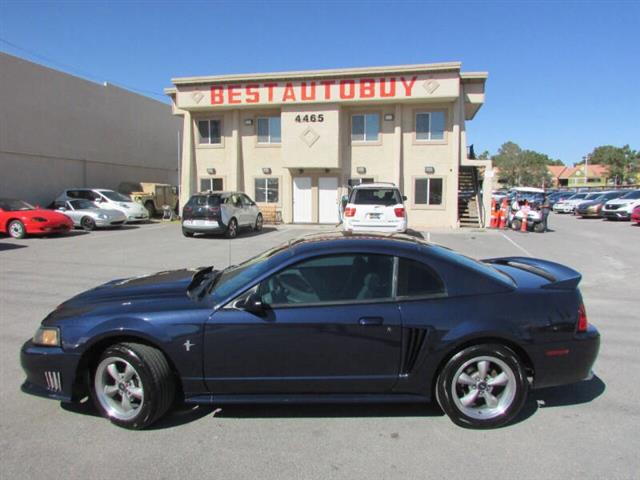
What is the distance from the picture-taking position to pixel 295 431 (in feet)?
11.4

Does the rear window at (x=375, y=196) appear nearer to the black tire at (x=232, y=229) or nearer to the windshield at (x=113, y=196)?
the black tire at (x=232, y=229)

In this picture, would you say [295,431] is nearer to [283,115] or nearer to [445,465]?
[445,465]

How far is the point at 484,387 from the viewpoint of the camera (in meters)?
3.54

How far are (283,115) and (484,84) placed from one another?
9268 mm

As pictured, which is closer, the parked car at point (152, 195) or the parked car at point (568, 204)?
Result: the parked car at point (152, 195)

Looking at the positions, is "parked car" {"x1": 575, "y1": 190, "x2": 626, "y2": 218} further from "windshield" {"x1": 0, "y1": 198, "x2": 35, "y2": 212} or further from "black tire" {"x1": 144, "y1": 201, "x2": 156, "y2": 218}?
"windshield" {"x1": 0, "y1": 198, "x2": 35, "y2": 212}

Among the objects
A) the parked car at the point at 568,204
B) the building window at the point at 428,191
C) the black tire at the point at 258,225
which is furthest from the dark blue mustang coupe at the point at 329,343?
the parked car at the point at 568,204

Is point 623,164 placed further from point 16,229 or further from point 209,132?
point 16,229

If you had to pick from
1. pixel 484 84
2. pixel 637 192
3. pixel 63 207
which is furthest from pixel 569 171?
pixel 63 207

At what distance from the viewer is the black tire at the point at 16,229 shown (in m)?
15.8

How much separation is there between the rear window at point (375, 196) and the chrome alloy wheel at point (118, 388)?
36.0 ft

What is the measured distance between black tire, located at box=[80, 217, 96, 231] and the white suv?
11.0 metres

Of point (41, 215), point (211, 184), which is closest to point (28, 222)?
point (41, 215)

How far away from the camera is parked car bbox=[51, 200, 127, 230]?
62.0 ft
